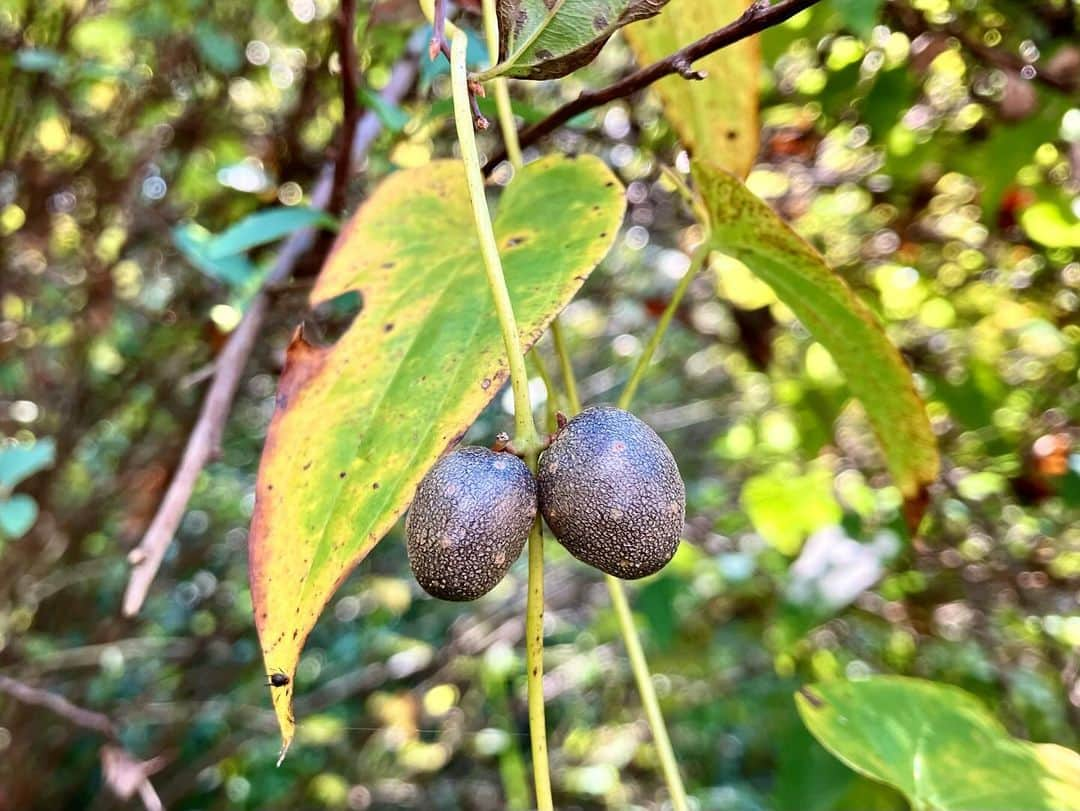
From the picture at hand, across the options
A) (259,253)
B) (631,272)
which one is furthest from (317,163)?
(631,272)

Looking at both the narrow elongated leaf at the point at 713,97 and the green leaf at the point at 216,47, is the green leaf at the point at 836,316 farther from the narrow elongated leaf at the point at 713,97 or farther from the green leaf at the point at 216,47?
the green leaf at the point at 216,47

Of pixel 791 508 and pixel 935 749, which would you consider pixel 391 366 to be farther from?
pixel 791 508

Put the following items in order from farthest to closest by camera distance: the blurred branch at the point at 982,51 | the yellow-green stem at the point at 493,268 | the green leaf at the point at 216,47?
1. the green leaf at the point at 216,47
2. the blurred branch at the point at 982,51
3. the yellow-green stem at the point at 493,268

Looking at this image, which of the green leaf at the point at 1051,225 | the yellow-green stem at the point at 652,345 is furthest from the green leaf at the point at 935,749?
the green leaf at the point at 1051,225

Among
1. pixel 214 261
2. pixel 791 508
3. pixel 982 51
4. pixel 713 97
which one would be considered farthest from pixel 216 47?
pixel 791 508

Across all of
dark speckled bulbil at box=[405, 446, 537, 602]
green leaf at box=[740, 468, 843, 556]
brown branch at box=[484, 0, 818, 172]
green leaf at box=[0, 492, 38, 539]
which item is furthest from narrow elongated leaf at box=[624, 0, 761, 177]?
green leaf at box=[740, 468, 843, 556]

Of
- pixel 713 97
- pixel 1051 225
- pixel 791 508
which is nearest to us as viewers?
pixel 713 97

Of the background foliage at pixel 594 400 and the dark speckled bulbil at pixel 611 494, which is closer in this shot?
the dark speckled bulbil at pixel 611 494
